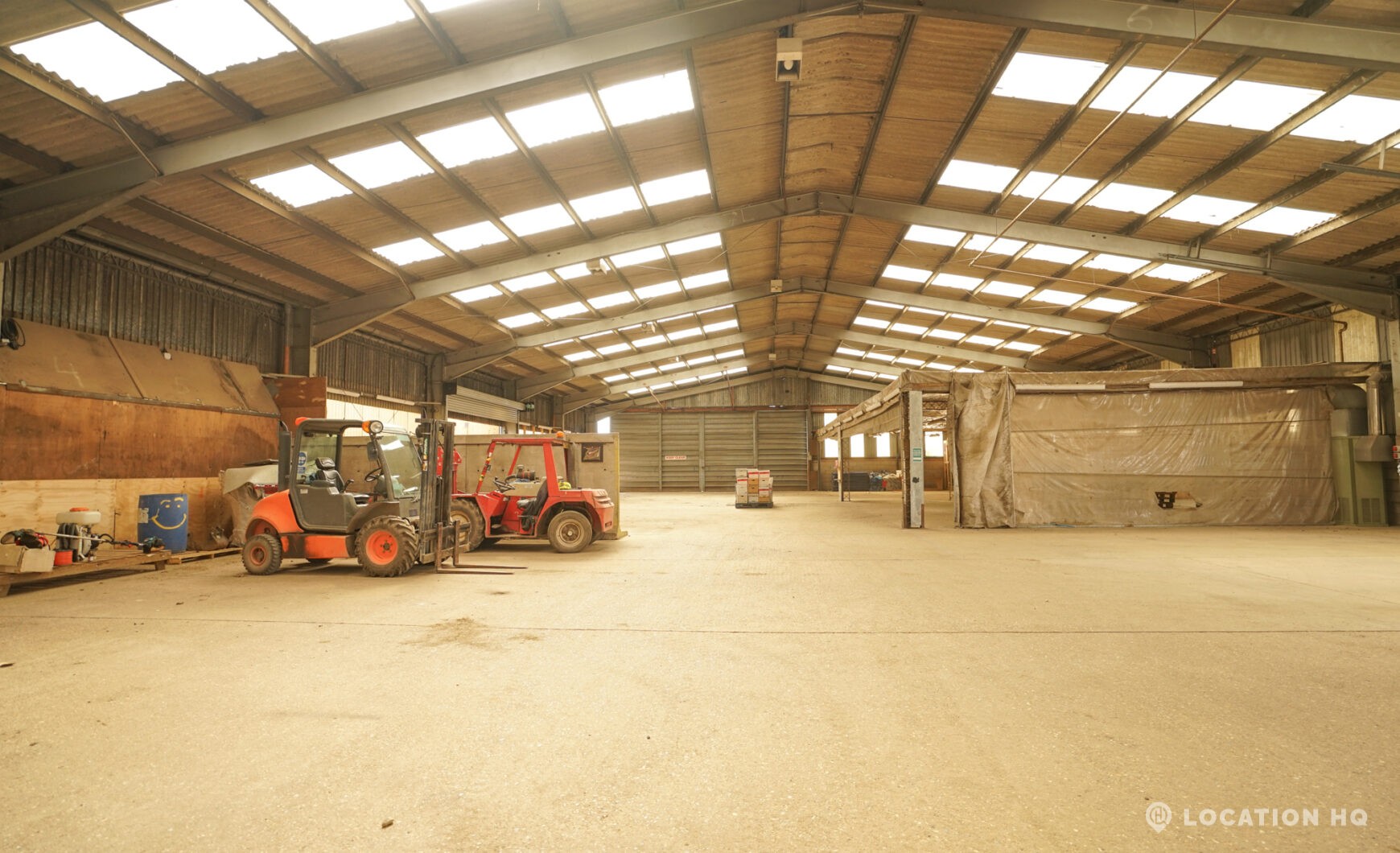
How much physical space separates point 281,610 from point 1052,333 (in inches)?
866

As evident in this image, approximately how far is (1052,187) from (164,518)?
52.2 feet

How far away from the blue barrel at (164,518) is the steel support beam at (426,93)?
4.15 m

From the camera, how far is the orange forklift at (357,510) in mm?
7777

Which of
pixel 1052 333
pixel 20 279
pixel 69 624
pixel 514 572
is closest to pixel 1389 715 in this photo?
pixel 514 572

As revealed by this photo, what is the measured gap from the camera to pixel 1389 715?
321 cm

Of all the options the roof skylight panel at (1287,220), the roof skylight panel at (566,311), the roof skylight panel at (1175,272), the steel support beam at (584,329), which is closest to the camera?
the roof skylight panel at (1287,220)

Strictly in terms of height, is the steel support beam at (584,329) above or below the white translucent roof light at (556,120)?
below

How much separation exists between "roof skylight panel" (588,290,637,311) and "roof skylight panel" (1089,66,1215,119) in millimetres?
11659

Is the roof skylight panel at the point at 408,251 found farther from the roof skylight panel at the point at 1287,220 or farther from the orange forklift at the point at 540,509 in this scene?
the roof skylight panel at the point at 1287,220

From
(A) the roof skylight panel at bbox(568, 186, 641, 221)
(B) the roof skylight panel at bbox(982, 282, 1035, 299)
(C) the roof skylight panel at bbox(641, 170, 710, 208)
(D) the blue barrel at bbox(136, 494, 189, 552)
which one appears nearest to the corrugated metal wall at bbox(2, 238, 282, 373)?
(D) the blue barrel at bbox(136, 494, 189, 552)

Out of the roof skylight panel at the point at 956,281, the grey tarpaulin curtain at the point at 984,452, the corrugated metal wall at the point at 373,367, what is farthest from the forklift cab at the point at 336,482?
the roof skylight panel at the point at 956,281

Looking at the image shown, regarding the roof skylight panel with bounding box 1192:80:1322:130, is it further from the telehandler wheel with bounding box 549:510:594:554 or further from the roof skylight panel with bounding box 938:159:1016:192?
the telehandler wheel with bounding box 549:510:594:554

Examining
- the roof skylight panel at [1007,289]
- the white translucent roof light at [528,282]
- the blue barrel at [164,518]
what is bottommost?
the blue barrel at [164,518]

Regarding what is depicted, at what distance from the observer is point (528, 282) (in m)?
15.2
